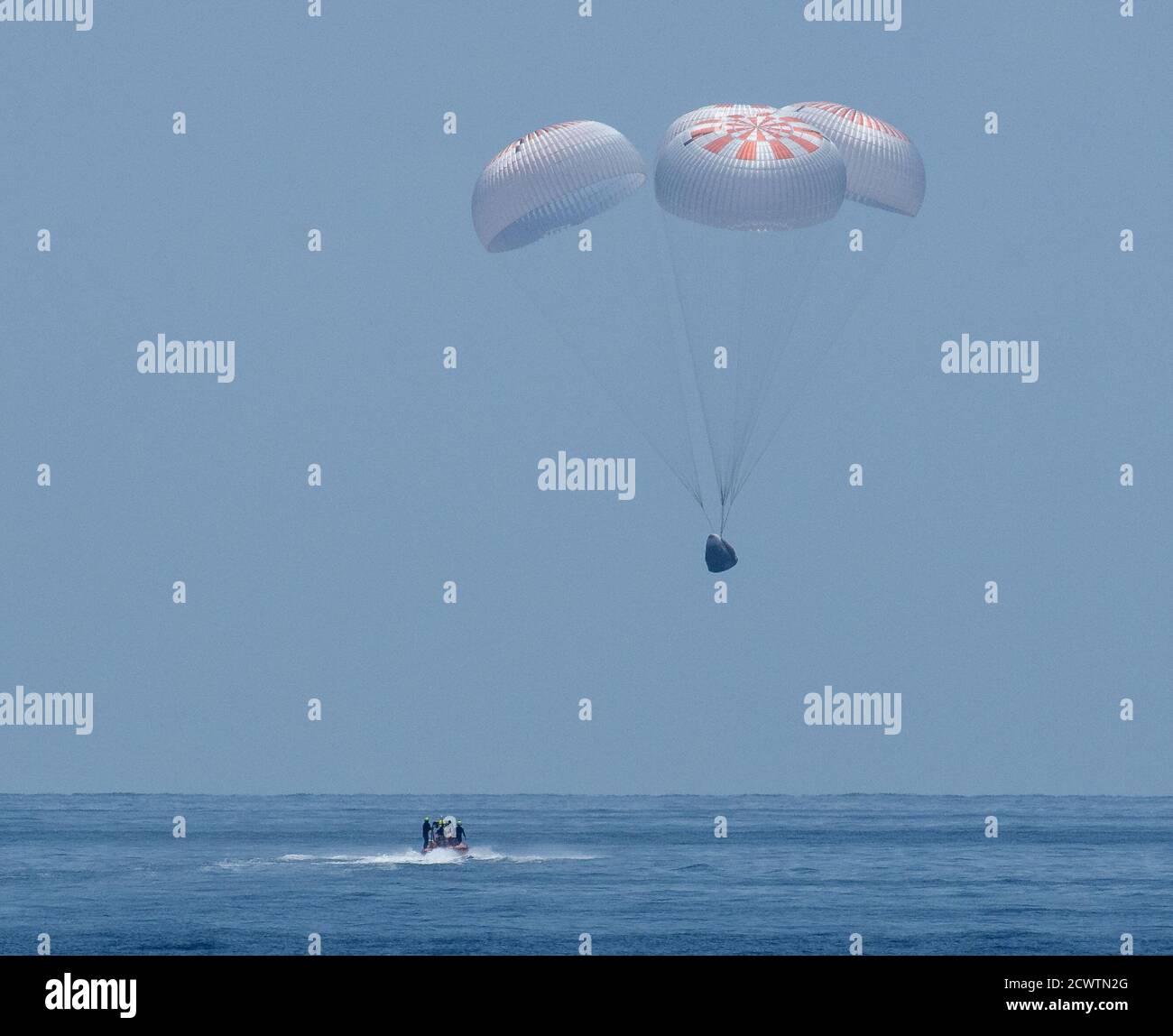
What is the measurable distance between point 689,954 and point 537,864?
18.6m

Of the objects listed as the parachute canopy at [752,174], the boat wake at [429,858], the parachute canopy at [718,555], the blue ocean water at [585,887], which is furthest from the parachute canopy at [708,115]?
the boat wake at [429,858]

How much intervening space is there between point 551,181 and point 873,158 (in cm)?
601

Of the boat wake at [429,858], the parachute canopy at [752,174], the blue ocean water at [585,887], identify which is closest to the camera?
the parachute canopy at [752,174]

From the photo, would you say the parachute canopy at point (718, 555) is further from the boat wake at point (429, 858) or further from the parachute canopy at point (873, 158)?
the boat wake at point (429, 858)

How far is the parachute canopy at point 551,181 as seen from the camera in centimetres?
3628

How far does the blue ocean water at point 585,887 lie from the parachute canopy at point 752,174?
574 inches

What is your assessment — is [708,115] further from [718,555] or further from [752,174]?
[718,555]

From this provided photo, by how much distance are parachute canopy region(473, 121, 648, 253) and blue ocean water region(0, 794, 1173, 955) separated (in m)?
13.9

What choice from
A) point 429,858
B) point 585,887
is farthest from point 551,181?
point 429,858

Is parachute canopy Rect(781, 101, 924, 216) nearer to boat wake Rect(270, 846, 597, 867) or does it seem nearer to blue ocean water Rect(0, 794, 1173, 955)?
blue ocean water Rect(0, 794, 1173, 955)

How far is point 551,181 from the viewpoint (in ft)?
119

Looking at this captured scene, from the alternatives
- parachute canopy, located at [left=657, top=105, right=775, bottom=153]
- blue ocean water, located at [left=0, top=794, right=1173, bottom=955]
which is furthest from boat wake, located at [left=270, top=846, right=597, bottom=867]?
parachute canopy, located at [left=657, top=105, right=775, bottom=153]

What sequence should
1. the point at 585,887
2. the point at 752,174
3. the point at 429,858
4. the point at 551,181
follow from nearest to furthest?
the point at 752,174 < the point at 551,181 < the point at 585,887 < the point at 429,858

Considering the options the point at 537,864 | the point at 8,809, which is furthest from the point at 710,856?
the point at 8,809
